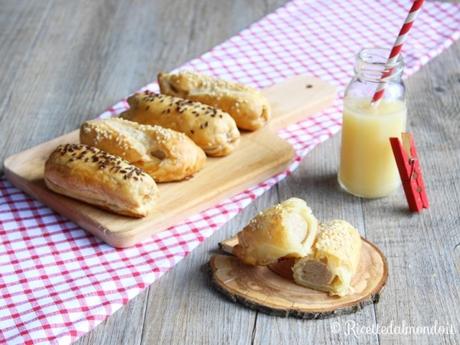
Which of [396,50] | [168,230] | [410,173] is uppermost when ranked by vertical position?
[396,50]

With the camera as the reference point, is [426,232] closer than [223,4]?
Yes

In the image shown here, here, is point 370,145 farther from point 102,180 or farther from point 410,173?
point 102,180

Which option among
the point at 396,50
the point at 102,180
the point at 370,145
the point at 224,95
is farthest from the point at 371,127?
the point at 102,180

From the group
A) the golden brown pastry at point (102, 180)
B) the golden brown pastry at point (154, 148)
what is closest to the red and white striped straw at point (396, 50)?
the golden brown pastry at point (154, 148)

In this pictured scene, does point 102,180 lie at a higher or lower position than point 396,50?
lower

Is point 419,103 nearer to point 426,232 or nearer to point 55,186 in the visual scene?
point 426,232

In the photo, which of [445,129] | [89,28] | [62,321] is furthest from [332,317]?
[89,28]

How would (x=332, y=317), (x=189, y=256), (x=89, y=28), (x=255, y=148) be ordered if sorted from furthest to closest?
(x=89, y=28) → (x=255, y=148) → (x=189, y=256) → (x=332, y=317)

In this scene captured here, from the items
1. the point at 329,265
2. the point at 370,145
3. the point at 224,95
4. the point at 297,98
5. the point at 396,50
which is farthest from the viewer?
the point at 297,98
